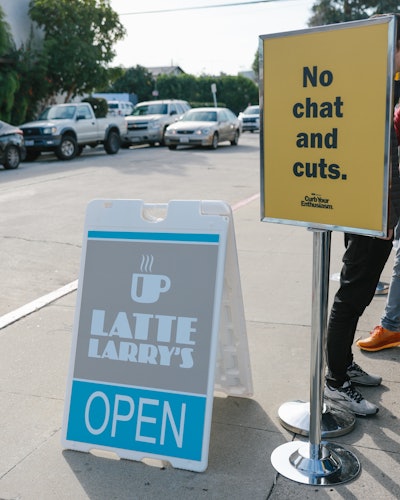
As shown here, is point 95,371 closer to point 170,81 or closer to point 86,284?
point 86,284

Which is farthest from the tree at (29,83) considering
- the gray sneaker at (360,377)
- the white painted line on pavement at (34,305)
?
the gray sneaker at (360,377)

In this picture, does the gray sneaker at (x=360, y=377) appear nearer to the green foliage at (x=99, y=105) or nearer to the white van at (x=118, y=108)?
the green foliage at (x=99, y=105)

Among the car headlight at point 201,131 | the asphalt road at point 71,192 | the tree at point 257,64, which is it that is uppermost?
the tree at point 257,64

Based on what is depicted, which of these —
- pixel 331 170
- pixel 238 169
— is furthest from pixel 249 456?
pixel 238 169

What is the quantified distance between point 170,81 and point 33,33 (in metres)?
32.8

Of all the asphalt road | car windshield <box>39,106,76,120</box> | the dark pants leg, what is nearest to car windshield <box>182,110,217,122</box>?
the asphalt road

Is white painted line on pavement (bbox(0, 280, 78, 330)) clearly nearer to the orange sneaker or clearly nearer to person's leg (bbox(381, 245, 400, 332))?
the orange sneaker

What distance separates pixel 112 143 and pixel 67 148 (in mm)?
2456

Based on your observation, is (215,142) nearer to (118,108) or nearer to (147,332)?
(118,108)

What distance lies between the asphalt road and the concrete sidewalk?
1.47 m

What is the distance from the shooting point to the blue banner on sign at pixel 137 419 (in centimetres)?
323

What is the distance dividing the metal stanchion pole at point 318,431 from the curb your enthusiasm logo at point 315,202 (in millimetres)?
142

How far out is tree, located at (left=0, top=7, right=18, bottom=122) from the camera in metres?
24.4

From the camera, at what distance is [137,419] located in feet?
10.9
